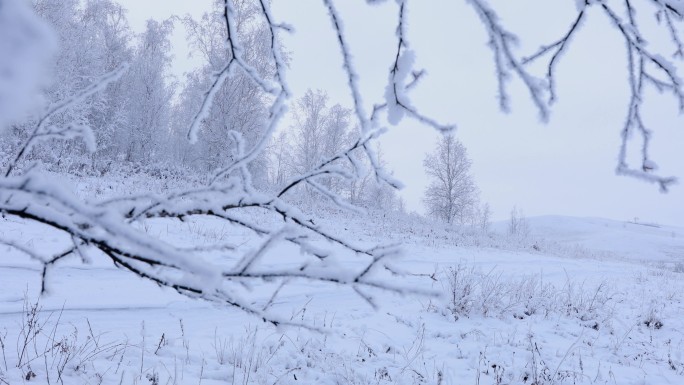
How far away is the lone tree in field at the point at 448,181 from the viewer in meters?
30.0

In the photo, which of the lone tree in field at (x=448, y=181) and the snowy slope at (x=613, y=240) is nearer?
the lone tree in field at (x=448, y=181)

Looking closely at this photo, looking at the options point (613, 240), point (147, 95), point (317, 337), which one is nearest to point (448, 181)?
point (147, 95)

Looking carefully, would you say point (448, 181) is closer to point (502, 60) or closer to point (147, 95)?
point (147, 95)

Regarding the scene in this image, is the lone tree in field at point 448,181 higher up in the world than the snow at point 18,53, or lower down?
higher up

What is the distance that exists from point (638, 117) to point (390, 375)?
8.05ft

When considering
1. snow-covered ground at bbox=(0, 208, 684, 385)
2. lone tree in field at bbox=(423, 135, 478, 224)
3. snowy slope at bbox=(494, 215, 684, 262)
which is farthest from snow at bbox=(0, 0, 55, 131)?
snowy slope at bbox=(494, 215, 684, 262)

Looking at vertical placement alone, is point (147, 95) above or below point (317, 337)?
above

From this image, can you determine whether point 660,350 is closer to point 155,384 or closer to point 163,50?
point 155,384

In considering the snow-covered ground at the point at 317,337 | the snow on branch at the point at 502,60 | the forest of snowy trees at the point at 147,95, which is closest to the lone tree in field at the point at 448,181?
the forest of snowy trees at the point at 147,95

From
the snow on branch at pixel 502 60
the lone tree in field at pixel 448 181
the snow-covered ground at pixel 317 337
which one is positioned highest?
the lone tree in field at pixel 448 181

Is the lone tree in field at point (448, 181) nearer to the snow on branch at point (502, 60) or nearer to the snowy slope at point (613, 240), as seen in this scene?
the snowy slope at point (613, 240)

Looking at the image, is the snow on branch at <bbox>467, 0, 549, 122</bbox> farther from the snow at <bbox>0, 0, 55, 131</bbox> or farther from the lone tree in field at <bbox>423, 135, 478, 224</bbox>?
the lone tree in field at <bbox>423, 135, 478, 224</bbox>

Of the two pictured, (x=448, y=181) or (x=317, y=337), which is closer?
(x=317, y=337)

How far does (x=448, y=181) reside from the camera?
99.9 ft
